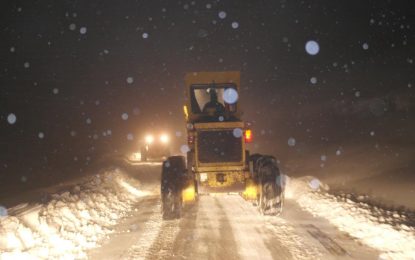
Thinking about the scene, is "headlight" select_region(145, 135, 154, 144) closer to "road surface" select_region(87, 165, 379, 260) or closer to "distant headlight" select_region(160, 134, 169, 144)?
"distant headlight" select_region(160, 134, 169, 144)

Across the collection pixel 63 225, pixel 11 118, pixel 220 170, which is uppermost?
pixel 11 118

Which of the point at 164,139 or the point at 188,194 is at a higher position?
the point at 164,139

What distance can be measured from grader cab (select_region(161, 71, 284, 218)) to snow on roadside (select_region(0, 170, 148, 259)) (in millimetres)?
1742

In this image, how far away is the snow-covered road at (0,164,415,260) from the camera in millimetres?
6523

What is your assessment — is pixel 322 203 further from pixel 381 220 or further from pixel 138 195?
pixel 138 195

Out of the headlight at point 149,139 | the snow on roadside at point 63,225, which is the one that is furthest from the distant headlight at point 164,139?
the snow on roadside at point 63,225

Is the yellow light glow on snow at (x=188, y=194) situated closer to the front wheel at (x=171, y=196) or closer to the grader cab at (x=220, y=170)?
the grader cab at (x=220, y=170)

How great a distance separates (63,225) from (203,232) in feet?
9.68

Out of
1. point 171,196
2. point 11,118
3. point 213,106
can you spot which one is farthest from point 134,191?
point 11,118

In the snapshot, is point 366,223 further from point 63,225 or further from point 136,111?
point 136,111

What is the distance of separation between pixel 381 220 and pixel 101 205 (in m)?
6.90

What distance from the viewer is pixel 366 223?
25.6 ft

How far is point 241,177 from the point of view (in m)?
9.55

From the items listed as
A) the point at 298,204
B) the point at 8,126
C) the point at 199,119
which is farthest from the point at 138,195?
the point at 8,126
